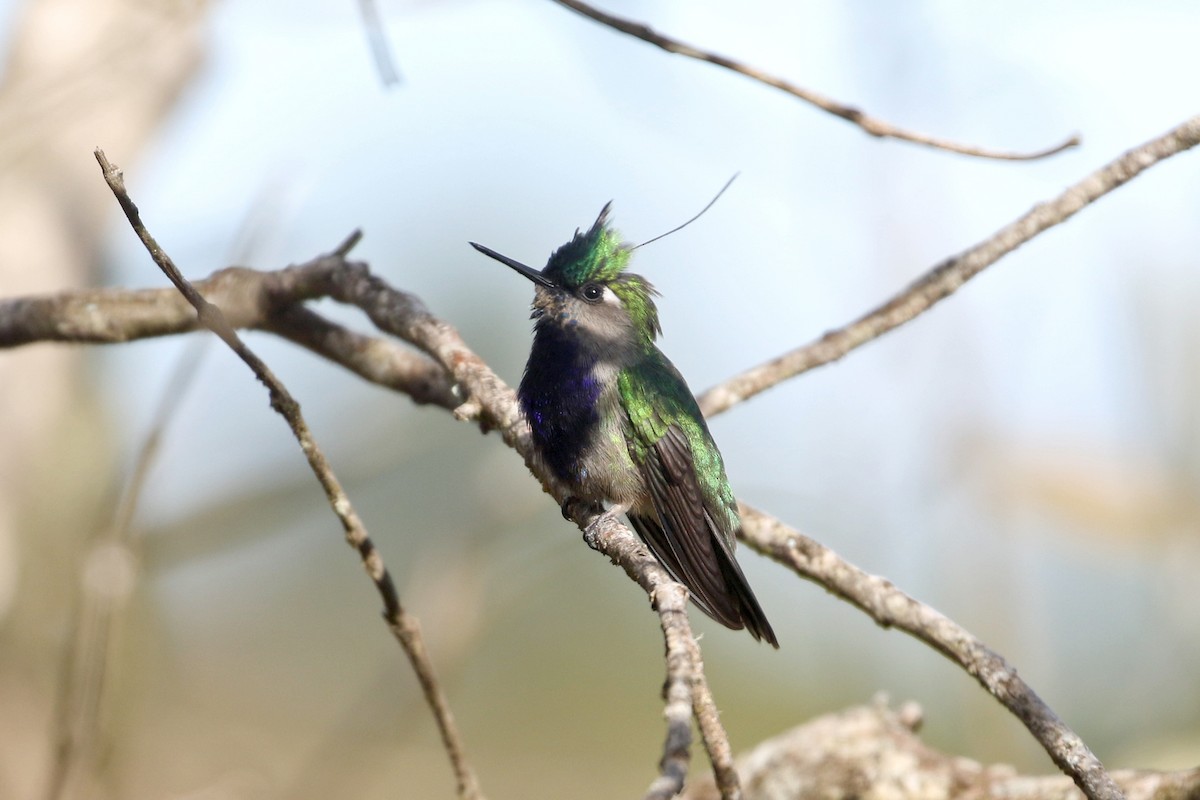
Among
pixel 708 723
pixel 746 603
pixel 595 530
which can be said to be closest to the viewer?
pixel 708 723

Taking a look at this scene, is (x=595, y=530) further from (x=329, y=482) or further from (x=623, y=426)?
(x=623, y=426)

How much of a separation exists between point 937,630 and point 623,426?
1.53 meters

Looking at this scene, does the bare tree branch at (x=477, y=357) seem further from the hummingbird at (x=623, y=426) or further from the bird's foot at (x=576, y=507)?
the hummingbird at (x=623, y=426)

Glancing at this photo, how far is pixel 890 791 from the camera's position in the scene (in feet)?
12.1

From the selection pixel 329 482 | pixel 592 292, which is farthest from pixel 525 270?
pixel 329 482

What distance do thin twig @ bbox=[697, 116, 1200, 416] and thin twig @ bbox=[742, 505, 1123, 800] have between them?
0.47 m

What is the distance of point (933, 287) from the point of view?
12.2 feet

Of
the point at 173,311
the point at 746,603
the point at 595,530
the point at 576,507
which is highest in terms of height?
the point at 173,311

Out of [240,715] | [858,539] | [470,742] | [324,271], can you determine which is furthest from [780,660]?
[324,271]

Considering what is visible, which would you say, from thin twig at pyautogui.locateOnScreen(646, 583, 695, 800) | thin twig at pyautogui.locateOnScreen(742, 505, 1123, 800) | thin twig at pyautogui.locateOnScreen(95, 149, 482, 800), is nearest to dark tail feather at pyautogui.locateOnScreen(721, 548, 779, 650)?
thin twig at pyautogui.locateOnScreen(742, 505, 1123, 800)

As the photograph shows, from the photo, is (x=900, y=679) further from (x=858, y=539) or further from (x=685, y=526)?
(x=685, y=526)

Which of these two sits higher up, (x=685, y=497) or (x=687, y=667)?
(x=685, y=497)

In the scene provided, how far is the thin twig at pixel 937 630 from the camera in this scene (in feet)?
8.09

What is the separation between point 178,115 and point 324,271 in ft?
17.9
